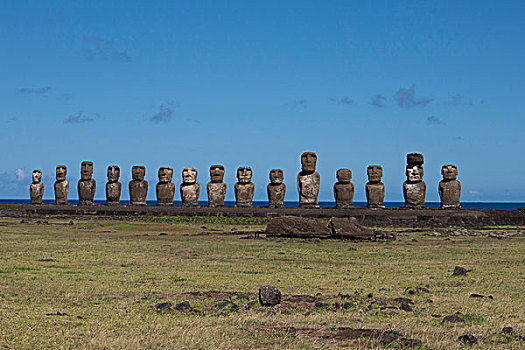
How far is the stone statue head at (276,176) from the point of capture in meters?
40.4

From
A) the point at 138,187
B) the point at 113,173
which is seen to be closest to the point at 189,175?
the point at 138,187

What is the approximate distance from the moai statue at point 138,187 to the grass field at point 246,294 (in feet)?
67.1

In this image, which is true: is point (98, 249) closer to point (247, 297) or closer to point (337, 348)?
point (247, 297)

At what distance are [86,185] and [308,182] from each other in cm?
1600

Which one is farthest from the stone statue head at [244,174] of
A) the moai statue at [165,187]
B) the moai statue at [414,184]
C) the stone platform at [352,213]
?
the moai statue at [414,184]

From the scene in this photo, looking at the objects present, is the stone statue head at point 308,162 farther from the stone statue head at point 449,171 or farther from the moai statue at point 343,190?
the stone statue head at point 449,171

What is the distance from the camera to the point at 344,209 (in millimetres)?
38469

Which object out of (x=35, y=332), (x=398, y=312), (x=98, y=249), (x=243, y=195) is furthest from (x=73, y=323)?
(x=243, y=195)

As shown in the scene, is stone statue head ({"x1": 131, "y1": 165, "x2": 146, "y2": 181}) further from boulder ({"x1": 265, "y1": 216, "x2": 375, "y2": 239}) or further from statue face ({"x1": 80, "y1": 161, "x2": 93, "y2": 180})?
boulder ({"x1": 265, "y1": 216, "x2": 375, "y2": 239})

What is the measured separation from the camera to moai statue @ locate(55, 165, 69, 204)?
148 feet

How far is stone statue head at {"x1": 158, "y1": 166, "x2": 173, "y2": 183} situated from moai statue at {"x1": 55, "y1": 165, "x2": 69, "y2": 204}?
770 centimetres

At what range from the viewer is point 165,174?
140 feet

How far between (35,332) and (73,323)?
697mm

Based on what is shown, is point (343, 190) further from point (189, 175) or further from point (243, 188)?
point (189, 175)
